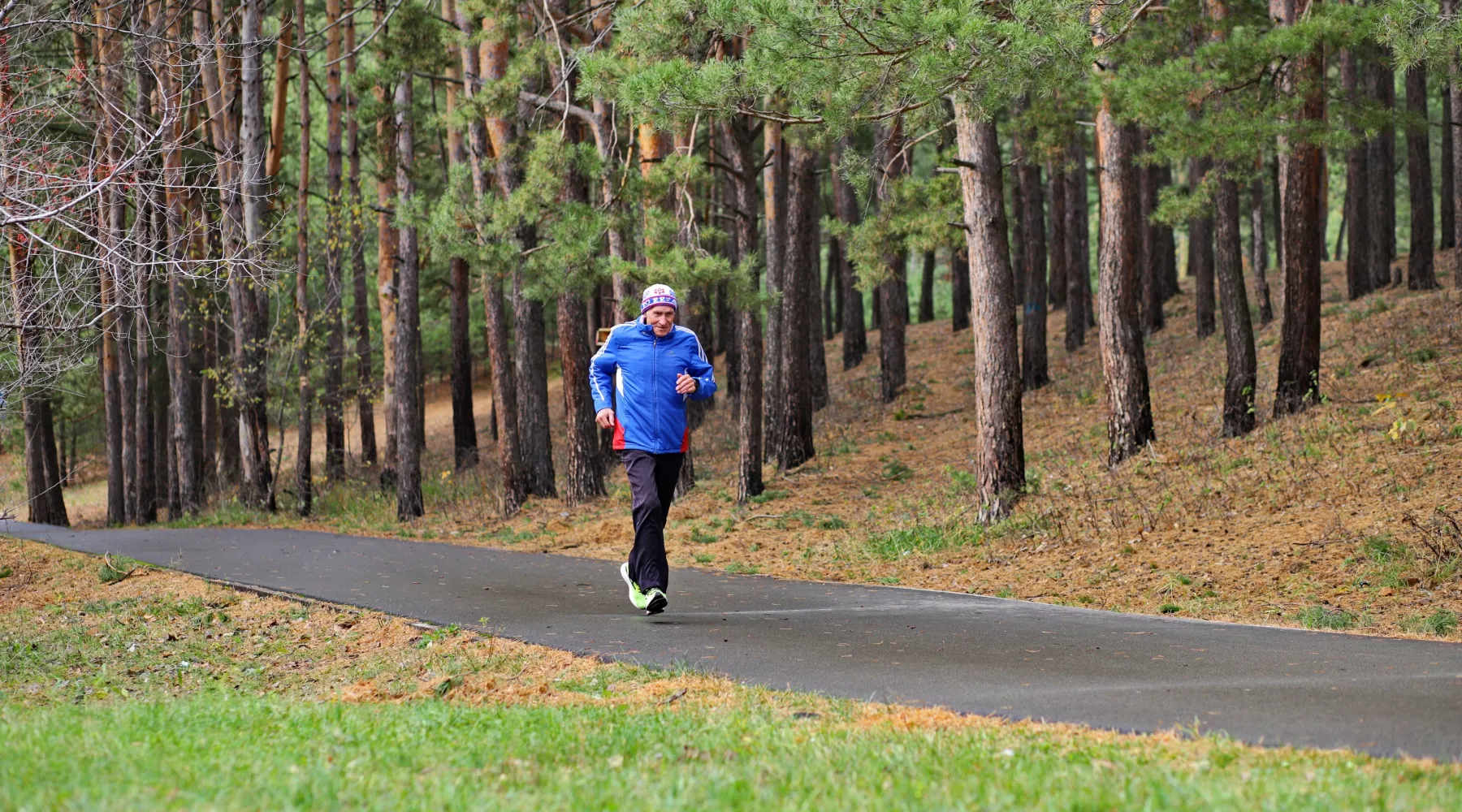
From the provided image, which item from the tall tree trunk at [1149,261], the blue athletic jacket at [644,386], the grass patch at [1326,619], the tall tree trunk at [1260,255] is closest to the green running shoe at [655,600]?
the blue athletic jacket at [644,386]

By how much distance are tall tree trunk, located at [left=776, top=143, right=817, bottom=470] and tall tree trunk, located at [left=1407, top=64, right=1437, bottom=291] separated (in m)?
12.6

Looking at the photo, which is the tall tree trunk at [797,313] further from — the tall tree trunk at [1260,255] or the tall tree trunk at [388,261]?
the tall tree trunk at [1260,255]

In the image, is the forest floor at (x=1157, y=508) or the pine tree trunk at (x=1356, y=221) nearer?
the forest floor at (x=1157, y=508)

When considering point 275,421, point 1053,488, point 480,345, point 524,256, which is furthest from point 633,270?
point 480,345

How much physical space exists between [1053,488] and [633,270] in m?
6.13

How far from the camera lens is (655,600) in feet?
29.7

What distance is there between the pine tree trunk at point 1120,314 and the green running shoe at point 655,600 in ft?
29.1

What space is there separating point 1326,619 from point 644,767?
6139mm

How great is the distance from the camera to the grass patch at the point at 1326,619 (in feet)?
27.9

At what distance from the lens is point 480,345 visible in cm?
5075

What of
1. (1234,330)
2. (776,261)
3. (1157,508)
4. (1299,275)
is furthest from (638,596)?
(1234,330)

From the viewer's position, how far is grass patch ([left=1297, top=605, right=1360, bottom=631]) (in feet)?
27.9

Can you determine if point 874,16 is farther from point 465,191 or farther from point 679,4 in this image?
point 465,191

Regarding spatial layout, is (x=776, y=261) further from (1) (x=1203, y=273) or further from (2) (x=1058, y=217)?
(2) (x=1058, y=217)
